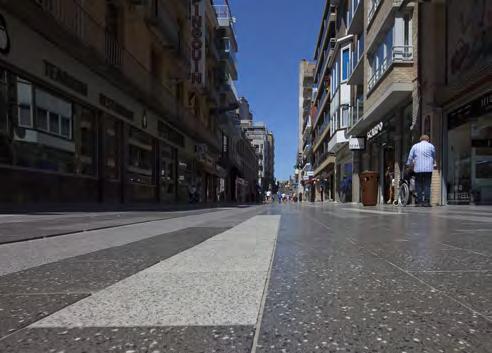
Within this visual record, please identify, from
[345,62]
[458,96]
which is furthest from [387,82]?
[345,62]

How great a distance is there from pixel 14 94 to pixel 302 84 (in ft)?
316

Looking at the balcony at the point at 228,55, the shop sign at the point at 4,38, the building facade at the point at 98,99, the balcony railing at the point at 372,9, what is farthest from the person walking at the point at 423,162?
the balcony at the point at 228,55

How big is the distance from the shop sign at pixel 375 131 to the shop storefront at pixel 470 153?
25.6ft

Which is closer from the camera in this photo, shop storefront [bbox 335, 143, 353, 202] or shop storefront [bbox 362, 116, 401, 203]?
shop storefront [bbox 362, 116, 401, 203]

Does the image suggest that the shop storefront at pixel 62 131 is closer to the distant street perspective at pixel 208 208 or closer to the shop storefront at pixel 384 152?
the distant street perspective at pixel 208 208

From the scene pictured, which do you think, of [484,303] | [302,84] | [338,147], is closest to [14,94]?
[484,303]

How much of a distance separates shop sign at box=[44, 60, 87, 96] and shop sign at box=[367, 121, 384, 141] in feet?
46.8

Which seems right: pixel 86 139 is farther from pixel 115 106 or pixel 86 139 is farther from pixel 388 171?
pixel 388 171

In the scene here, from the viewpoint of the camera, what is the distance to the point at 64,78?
13.0m

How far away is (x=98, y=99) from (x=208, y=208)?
583 centimetres

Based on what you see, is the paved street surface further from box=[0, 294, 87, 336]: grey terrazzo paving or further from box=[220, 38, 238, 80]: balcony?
box=[220, 38, 238, 80]: balcony

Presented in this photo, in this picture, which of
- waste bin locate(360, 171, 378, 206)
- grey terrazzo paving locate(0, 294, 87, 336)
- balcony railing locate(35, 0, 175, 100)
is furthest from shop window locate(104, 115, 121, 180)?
grey terrazzo paving locate(0, 294, 87, 336)

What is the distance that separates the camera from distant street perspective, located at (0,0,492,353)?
4.75 ft

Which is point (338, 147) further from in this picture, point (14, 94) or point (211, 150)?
point (14, 94)
